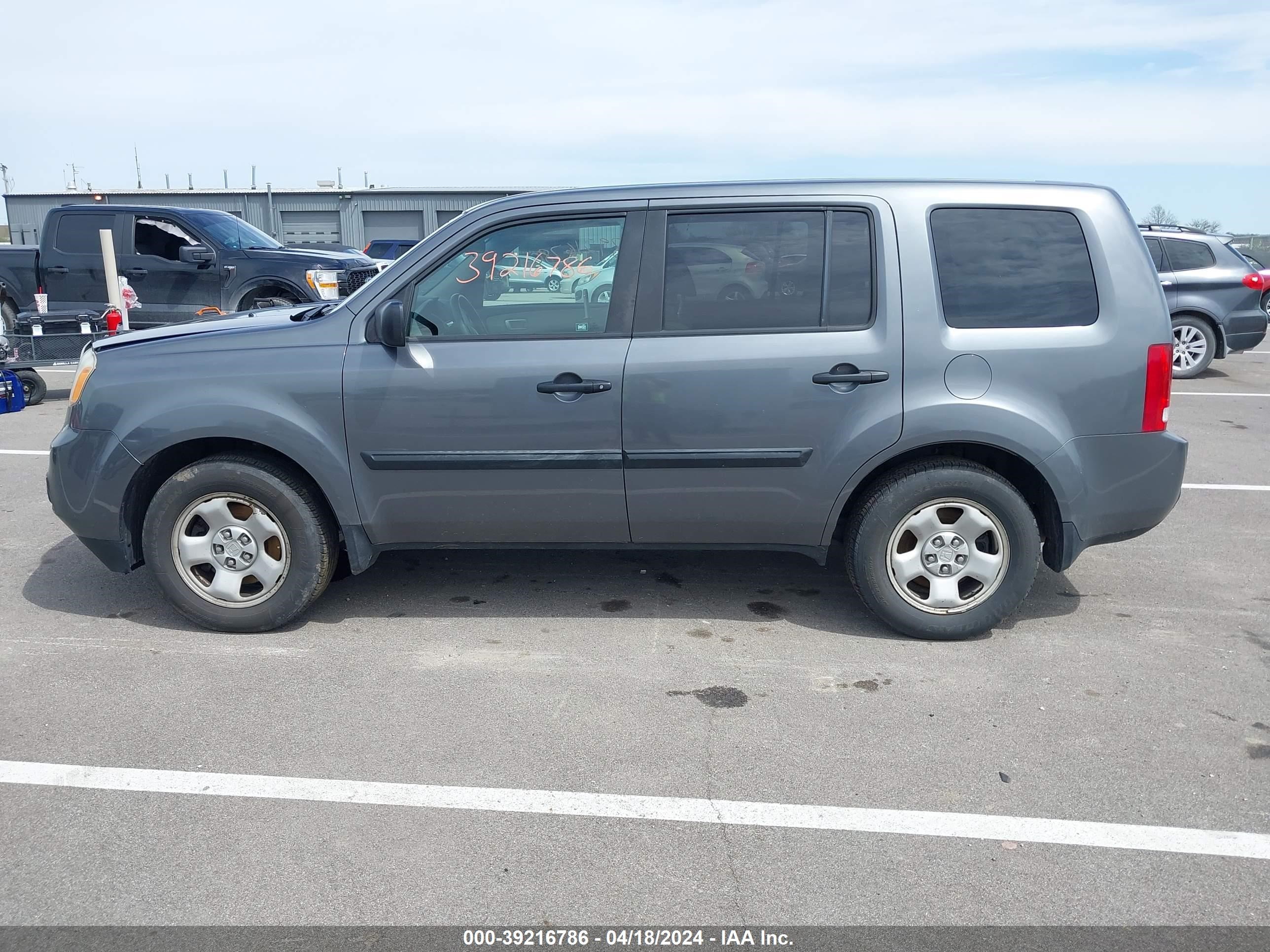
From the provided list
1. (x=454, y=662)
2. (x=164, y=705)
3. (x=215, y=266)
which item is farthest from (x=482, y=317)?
(x=215, y=266)

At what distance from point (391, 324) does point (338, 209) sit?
1513 inches

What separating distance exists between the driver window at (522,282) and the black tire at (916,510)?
4.83ft

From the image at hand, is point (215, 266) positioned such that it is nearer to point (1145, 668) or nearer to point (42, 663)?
point (42, 663)

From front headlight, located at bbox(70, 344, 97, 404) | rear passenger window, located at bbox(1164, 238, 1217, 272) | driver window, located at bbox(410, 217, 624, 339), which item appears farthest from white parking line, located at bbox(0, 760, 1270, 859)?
rear passenger window, located at bbox(1164, 238, 1217, 272)

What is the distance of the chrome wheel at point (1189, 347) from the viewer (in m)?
12.6

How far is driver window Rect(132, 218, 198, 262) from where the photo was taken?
12.4 meters

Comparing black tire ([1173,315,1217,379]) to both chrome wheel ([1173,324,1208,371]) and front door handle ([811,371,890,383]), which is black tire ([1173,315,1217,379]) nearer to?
chrome wheel ([1173,324,1208,371])

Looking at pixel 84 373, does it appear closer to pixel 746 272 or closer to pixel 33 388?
pixel 746 272

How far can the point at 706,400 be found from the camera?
4.29 metres

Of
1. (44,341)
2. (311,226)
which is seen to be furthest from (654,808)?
(311,226)

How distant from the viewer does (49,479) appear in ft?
15.5

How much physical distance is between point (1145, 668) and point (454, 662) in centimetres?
278

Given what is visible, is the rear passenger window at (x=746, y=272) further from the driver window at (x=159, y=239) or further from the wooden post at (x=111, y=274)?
the driver window at (x=159, y=239)

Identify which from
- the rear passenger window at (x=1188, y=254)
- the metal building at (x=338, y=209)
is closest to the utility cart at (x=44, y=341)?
the rear passenger window at (x=1188, y=254)
